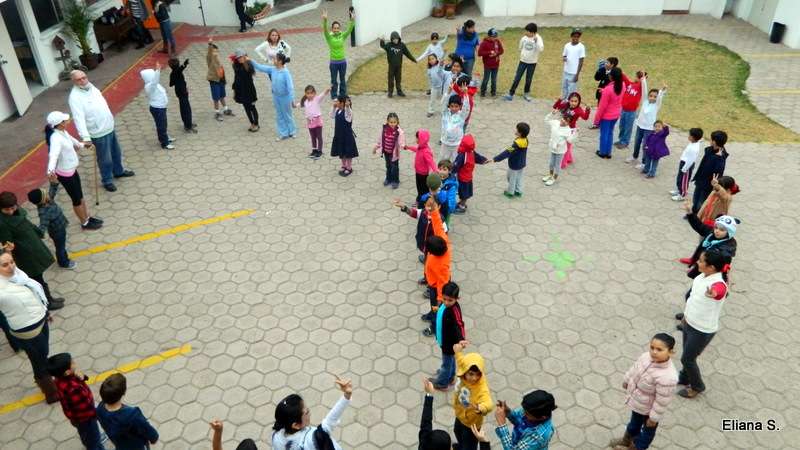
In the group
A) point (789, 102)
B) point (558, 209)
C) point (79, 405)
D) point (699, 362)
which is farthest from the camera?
point (789, 102)

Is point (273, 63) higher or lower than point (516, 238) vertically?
higher

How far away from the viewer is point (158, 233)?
352 inches

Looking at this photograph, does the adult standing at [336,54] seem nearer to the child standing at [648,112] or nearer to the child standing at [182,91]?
the child standing at [182,91]

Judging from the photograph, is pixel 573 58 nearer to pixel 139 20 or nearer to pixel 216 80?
pixel 216 80

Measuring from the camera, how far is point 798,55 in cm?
1596

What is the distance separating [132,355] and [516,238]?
5441 mm

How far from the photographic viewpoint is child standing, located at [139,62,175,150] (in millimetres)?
10398

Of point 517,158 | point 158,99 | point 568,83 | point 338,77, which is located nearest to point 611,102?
point 568,83

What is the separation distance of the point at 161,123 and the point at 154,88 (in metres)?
0.73

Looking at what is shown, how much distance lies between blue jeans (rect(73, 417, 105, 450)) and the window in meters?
12.2

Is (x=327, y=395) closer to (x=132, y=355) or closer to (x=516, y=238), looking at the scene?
(x=132, y=355)

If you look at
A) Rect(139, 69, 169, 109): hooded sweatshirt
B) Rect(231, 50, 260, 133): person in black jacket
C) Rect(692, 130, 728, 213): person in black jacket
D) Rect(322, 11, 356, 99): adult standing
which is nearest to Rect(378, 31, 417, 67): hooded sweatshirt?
Rect(322, 11, 356, 99): adult standing

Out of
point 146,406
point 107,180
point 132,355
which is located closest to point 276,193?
point 107,180

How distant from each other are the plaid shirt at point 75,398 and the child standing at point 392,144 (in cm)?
551
